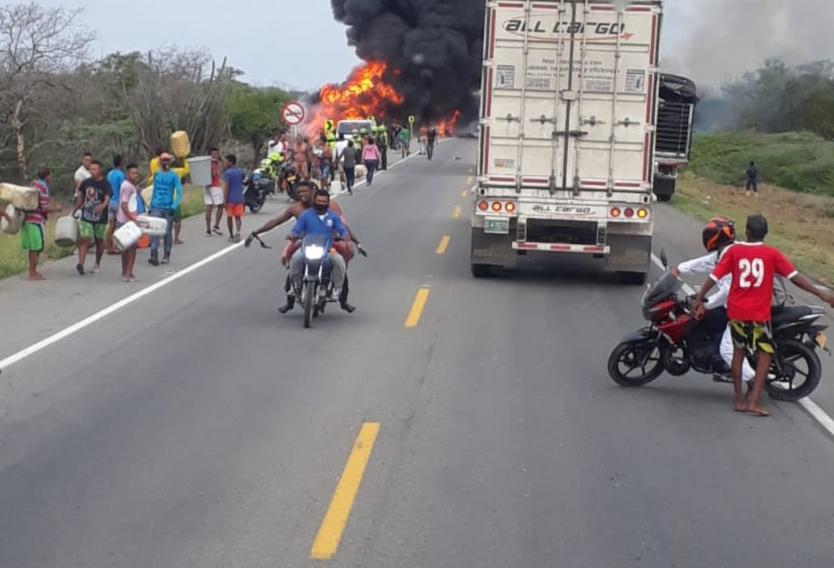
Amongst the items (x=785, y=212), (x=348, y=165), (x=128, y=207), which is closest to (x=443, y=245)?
(x=128, y=207)

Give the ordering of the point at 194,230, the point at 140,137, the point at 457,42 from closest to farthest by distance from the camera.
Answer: the point at 194,230, the point at 140,137, the point at 457,42

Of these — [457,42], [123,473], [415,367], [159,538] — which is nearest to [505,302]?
[415,367]

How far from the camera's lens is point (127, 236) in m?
15.0

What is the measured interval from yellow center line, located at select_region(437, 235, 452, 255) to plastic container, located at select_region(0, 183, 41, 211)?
6.93 m

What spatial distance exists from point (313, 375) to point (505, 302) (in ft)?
16.2

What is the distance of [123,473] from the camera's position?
6984mm

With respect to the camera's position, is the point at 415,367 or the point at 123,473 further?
the point at 415,367

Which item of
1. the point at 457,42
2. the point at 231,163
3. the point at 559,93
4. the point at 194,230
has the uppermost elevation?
the point at 457,42

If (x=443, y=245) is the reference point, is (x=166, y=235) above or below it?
above

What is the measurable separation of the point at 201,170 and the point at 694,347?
1275 cm

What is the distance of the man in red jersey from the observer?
8516 millimetres

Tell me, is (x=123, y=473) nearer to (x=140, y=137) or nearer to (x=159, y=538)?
(x=159, y=538)

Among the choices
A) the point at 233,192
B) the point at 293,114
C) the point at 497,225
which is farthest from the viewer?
the point at 293,114

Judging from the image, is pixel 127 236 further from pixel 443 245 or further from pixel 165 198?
pixel 443 245
